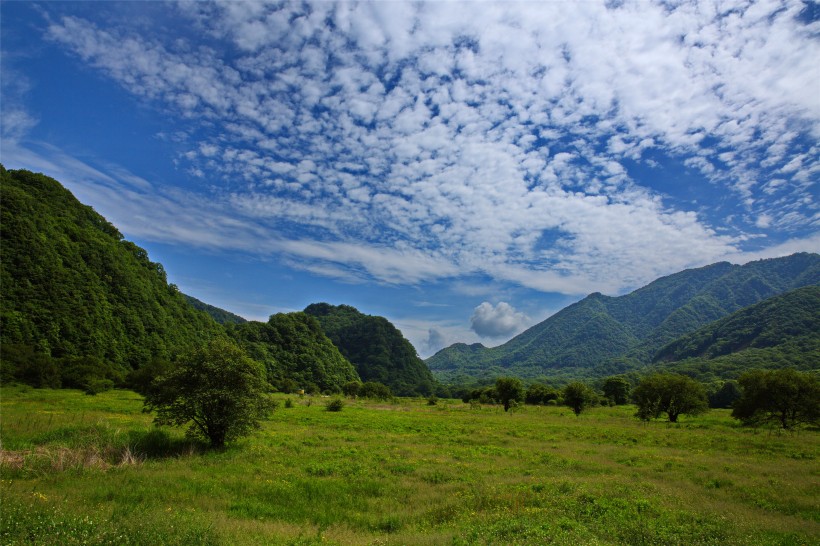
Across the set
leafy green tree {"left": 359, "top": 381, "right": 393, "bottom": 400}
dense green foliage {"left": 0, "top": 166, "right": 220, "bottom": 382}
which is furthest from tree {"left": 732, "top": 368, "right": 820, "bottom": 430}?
dense green foliage {"left": 0, "top": 166, "right": 220, "bottom": 382}

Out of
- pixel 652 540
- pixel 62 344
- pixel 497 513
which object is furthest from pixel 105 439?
pixel 62 344

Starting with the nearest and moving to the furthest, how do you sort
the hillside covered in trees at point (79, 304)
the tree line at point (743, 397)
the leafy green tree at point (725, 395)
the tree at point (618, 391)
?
the tree line at point (743, 397)
the hillside covered in trees at point (79, 304)
the leafy green tree at point (725, 395)
the tree at point (618, 391)

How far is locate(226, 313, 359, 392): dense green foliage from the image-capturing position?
124231 millimetres

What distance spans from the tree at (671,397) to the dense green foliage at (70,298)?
73735 millimetres

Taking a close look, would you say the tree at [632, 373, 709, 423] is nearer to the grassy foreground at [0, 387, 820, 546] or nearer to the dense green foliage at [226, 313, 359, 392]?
the grassy foreground at [0, 387, 820, 546]

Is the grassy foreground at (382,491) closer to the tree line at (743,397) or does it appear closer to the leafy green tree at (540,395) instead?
the tree line at (743,397)

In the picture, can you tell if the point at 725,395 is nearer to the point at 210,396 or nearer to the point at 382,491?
the point at 382,491

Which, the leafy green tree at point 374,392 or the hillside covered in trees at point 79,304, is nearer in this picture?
the hillside covered in trees at point 79,304

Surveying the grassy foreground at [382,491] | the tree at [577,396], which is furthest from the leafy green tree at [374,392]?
the grassy foreground at [382,491]

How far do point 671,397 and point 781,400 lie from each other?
1225 centimetres

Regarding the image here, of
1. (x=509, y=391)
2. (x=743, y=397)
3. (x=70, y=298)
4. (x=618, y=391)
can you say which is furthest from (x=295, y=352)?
(x=743, y=397)

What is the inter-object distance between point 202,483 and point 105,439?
794 cm

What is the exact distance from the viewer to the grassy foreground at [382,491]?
33.9 ft

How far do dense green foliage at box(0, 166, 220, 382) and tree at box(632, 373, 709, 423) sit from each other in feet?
242
